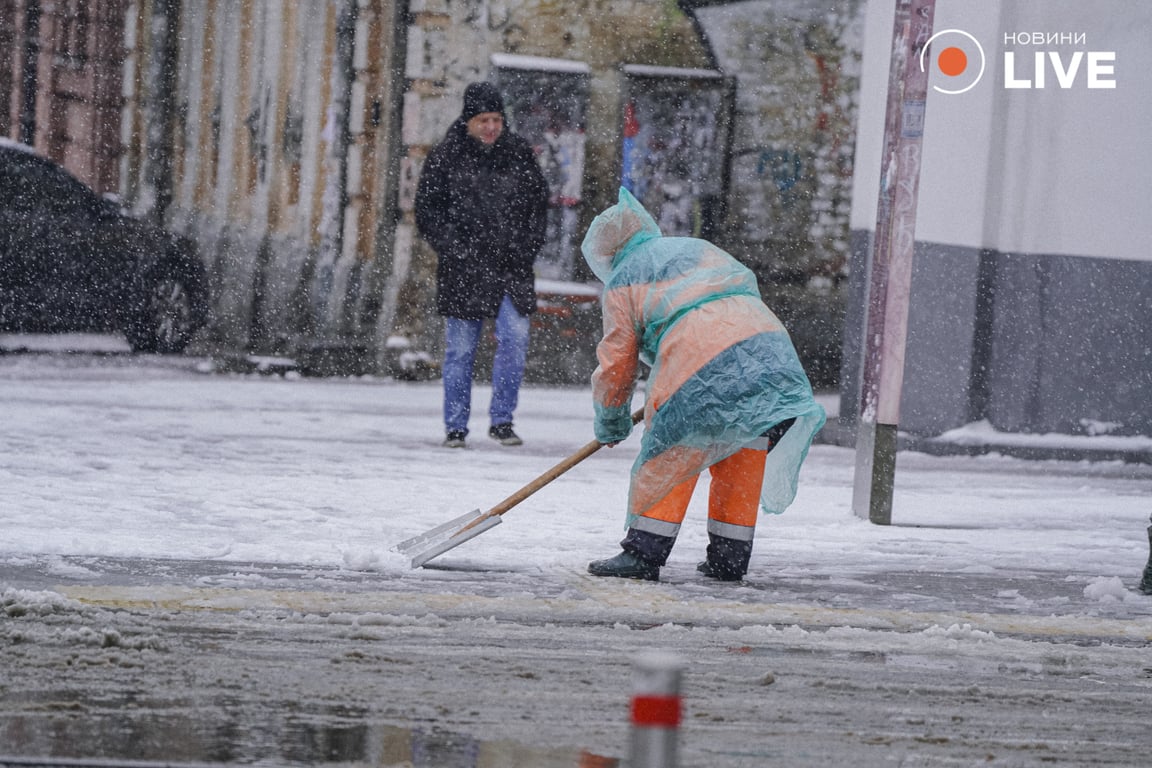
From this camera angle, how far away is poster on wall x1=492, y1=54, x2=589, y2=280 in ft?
45.6

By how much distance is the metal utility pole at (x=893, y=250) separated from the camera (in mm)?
8102

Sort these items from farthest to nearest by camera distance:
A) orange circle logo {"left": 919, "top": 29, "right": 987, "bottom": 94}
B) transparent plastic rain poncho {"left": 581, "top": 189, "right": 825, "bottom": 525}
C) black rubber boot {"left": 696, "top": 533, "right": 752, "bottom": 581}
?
1. orange circle logo {"left": 919, "top": 29, "right": 987, "bottom": 94}
2. black rubber boot {"left": 696, "top": 533, "right": 752, "bottom": 581}
3. transparent plastic rain poncho {"left": 581, "top": 189, "right": 825, "bottom": 525}

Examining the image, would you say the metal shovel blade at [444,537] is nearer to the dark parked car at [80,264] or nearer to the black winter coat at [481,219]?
the black winter coat at [481,219]

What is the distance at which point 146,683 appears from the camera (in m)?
4.29

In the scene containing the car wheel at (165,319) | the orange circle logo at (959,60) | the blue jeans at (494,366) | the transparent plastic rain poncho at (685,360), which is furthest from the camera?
the car wheel at (165,319)

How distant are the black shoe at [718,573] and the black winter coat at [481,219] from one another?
3.97m

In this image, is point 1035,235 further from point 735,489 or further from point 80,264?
point 80,264

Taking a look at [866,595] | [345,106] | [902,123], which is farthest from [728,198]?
[866,595]

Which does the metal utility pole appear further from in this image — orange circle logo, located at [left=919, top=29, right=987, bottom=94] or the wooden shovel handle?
orange circle logo, located at [left=919, top=29, right=987, bottom=94]

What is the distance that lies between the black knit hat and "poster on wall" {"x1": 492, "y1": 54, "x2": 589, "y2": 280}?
3.49 m

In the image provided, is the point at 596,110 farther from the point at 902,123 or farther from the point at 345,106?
the point at 902,123

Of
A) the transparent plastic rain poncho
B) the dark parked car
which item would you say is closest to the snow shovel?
the transparent plastic rain poncho

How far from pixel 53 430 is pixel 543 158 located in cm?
543

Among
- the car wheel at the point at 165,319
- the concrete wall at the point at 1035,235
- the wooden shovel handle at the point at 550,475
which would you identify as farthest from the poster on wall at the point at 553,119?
the wooden shovel handle at the point at 550,475
